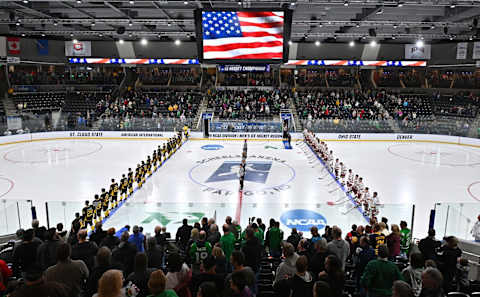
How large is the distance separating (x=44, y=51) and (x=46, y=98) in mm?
3966

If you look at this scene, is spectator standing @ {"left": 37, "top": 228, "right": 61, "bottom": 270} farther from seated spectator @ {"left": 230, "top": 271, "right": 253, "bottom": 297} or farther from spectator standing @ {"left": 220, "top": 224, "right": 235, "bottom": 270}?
seated spectator @ {"left": 230, "top": 271, "right": 253, "bottom": 297}

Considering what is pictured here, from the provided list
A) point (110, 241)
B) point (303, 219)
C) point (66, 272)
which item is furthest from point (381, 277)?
point (303, 219)

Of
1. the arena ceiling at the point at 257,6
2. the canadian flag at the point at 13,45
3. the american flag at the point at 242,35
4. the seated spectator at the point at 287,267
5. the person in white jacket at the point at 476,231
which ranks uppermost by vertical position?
the arena ceiling at the point at 257,6

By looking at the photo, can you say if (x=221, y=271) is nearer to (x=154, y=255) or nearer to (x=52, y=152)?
(x=154, y=255)

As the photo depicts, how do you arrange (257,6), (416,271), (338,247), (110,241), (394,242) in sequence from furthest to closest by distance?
(257,6)
(394,242)
(110,241)
(338,247)
(416,271)

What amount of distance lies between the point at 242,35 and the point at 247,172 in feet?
22.0

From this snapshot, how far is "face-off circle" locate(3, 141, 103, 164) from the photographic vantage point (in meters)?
19.5

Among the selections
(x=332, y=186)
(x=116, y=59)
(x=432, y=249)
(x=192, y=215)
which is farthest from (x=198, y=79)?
(x=432, y=249)

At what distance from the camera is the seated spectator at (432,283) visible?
3492 millimetres

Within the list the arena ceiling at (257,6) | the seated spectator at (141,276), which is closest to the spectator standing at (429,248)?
the seated spectator at (141,276)

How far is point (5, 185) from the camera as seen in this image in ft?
47.5

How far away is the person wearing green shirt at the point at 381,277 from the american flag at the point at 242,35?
32.2ft

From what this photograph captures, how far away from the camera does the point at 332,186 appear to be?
14.8 m

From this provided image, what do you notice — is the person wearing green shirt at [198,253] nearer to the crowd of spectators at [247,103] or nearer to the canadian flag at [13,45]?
the crowd of spectators at [247,103]
